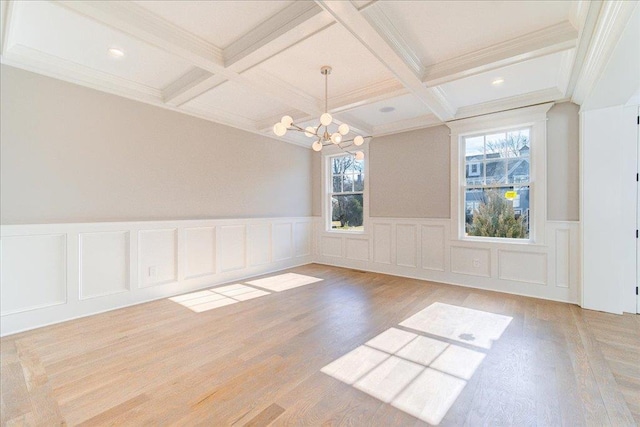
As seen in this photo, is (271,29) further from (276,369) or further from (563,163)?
(563,163)

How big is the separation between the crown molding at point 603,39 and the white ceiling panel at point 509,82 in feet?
0.82

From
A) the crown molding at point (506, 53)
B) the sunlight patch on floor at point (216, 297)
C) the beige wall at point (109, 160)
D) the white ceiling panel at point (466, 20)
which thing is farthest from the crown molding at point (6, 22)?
the crown molding at point (506, 53)

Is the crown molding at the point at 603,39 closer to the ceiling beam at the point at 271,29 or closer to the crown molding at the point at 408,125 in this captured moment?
the crown molding at the point at 408,125

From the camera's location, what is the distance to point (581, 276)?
3453 millimetres

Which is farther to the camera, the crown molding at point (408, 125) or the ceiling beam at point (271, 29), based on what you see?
the crown molding at point (408, 125)

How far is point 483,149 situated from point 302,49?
324 centimetres

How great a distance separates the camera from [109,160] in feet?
11.0

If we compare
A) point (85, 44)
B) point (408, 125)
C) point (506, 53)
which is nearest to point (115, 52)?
point (85, 44)

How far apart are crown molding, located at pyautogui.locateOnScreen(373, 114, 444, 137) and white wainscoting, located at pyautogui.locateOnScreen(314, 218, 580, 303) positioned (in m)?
1.58

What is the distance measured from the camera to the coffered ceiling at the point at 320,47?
212cm

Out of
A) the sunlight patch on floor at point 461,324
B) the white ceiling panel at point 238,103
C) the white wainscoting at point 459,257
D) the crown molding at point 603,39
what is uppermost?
the white ceiling panel at point 238,103

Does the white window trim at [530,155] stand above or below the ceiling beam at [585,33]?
below

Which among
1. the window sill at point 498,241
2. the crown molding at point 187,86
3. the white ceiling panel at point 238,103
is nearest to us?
the crown molding at point 187,86

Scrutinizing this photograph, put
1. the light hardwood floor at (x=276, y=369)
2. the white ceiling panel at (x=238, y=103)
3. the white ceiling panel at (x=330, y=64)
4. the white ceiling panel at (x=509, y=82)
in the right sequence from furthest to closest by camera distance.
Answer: the white ceiling panel at (x=238, y=103), the white ceiling panel at (x=509, y=82), the white ceiling panel at (x=330, y=64), the light hardwood floor at (x=276, y=369)
